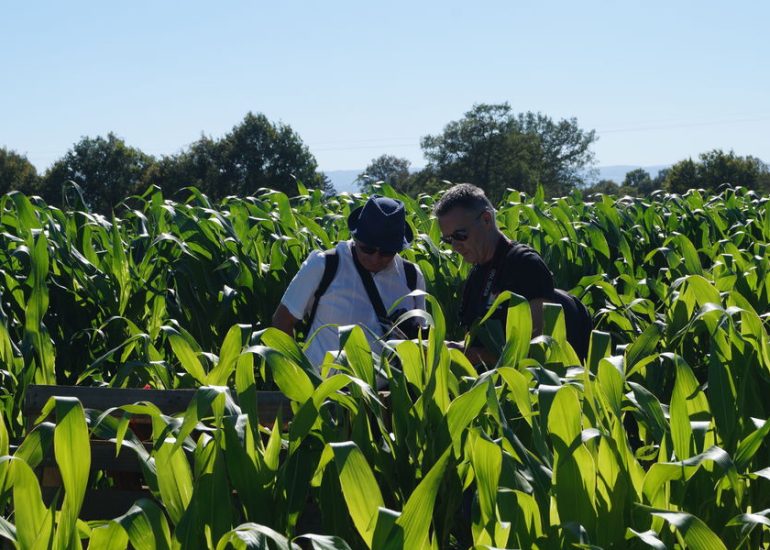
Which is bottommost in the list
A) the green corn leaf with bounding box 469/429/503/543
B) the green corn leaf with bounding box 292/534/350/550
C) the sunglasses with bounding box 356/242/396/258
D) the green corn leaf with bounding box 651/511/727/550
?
the green corn leaf with bounding box 651/511/727/550

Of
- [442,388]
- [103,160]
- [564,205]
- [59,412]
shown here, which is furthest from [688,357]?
[103,160]

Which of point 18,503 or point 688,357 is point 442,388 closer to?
point 18,503

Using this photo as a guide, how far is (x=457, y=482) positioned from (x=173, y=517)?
1.97 ft

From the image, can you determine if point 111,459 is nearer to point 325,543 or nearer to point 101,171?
point 325,543

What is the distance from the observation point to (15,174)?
195ft

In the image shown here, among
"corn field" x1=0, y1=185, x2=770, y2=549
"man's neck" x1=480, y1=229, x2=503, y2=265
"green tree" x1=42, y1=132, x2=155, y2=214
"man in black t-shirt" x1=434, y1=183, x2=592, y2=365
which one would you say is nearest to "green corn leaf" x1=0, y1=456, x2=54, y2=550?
"corn field" x1=0, y1=185, x2=770, y2=549

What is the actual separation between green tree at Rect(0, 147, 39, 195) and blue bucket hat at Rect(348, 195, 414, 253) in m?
58.5

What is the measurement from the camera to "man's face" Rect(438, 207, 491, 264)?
3457 millimetres

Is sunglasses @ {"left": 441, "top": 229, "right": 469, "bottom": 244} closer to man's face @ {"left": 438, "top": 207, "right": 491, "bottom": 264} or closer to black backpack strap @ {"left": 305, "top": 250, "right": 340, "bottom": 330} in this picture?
man's face @ {"left": 438, "top": 207, "right": 491, "bottom": 264}

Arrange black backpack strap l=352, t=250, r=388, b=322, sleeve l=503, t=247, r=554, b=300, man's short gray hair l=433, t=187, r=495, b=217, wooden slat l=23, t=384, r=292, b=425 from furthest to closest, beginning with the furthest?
1. black backpack strap l=352, t=250, r=388, b=322
2. man's short gray hair l=433, t=187, r=495, b=217
3. sleeve l=503, t=247, r=554, b=300
4. wooden slat l=23, t=384, r=292, b=425

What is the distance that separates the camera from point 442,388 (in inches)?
87.0

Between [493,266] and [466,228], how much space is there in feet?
0.54

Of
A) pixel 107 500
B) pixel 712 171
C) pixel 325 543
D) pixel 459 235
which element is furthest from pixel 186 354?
pixel 712 171

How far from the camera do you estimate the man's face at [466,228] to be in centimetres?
346
